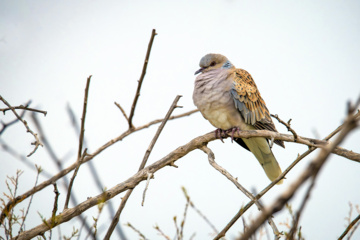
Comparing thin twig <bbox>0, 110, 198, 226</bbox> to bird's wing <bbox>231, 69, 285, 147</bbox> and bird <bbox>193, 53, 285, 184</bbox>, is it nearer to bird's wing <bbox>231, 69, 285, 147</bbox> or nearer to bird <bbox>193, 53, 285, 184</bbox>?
bird <bbox>193, 53, 285, 184</bbox>

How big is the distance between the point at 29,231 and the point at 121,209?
0.56 m

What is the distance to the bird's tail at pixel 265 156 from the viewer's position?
11.7 ft

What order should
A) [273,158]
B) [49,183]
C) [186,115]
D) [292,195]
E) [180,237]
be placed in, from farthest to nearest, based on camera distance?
[273,158] → [186,115] → [49,183] → [180,237] → [292,195]

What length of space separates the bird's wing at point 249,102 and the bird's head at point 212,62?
176 millimetres

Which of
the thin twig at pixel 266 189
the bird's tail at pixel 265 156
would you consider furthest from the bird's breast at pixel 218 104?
the thin twig at pixel 266 189

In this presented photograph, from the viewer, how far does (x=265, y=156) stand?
3.66m

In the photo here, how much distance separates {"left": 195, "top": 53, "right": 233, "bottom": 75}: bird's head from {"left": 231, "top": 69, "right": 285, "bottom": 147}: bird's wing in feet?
0.58

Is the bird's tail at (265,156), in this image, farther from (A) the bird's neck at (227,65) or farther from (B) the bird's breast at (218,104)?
(A) the bird's neck at (227,65)

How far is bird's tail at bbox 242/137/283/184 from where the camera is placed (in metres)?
3.57

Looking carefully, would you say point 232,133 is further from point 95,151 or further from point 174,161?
point 95,151

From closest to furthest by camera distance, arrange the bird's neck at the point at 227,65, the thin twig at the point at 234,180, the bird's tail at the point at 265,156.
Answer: the thin twig at the point at 234,180 < the bird's tail at the point at 265,156 < the bird's neck at the point at 227,65

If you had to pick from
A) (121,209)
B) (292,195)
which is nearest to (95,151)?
(121,209)

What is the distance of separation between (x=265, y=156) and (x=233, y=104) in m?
0.67

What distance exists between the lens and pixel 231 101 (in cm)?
338
